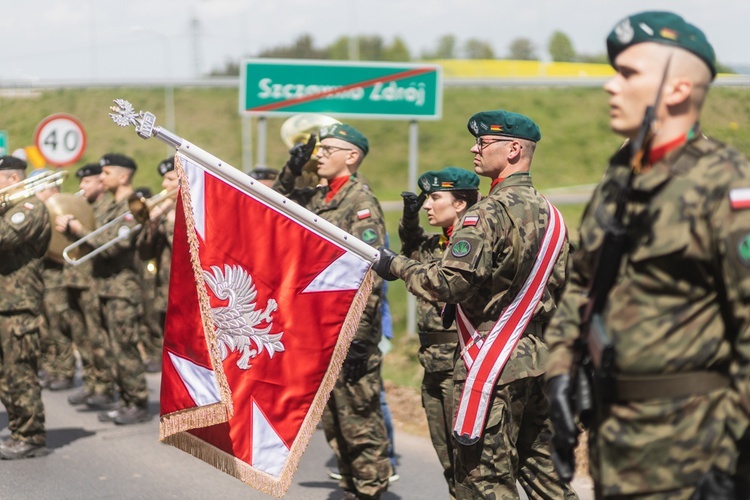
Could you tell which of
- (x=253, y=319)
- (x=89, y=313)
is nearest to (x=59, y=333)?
(x=89, y=313)

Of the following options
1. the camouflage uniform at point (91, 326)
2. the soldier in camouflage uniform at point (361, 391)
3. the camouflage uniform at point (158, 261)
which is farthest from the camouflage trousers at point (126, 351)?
the soldier in camouflage uniform at point (361, 391)

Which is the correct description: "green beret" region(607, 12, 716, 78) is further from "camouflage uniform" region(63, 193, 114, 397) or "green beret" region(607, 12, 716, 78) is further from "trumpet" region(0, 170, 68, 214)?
"camouflage uniform" region(63, 193, 114, 397)

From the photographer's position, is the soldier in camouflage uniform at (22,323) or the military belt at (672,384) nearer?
the military belt at (672,384)

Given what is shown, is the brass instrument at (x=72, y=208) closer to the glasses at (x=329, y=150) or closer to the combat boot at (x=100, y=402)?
the combat boot at (x=100, y=402)

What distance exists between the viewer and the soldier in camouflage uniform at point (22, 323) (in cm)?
798

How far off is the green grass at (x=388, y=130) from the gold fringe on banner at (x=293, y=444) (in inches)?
1373

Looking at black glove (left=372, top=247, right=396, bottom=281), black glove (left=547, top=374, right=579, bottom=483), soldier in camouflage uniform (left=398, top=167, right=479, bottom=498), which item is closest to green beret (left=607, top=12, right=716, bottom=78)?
Answer: black glove (left=547, top=374, right=579, bottom=483)

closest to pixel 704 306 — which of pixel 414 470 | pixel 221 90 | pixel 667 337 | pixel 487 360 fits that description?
pixel 667 337

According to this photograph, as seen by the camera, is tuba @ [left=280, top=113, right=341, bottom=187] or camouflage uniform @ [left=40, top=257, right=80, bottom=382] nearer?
tuba @ [left=280, top=113, right=341, bottom=187]

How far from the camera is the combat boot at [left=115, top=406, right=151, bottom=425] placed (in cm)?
959

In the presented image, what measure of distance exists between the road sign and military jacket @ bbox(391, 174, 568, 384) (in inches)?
263

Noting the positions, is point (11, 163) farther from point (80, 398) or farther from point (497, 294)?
point (497, 294)

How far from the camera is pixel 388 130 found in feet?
162

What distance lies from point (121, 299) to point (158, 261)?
156 cm
